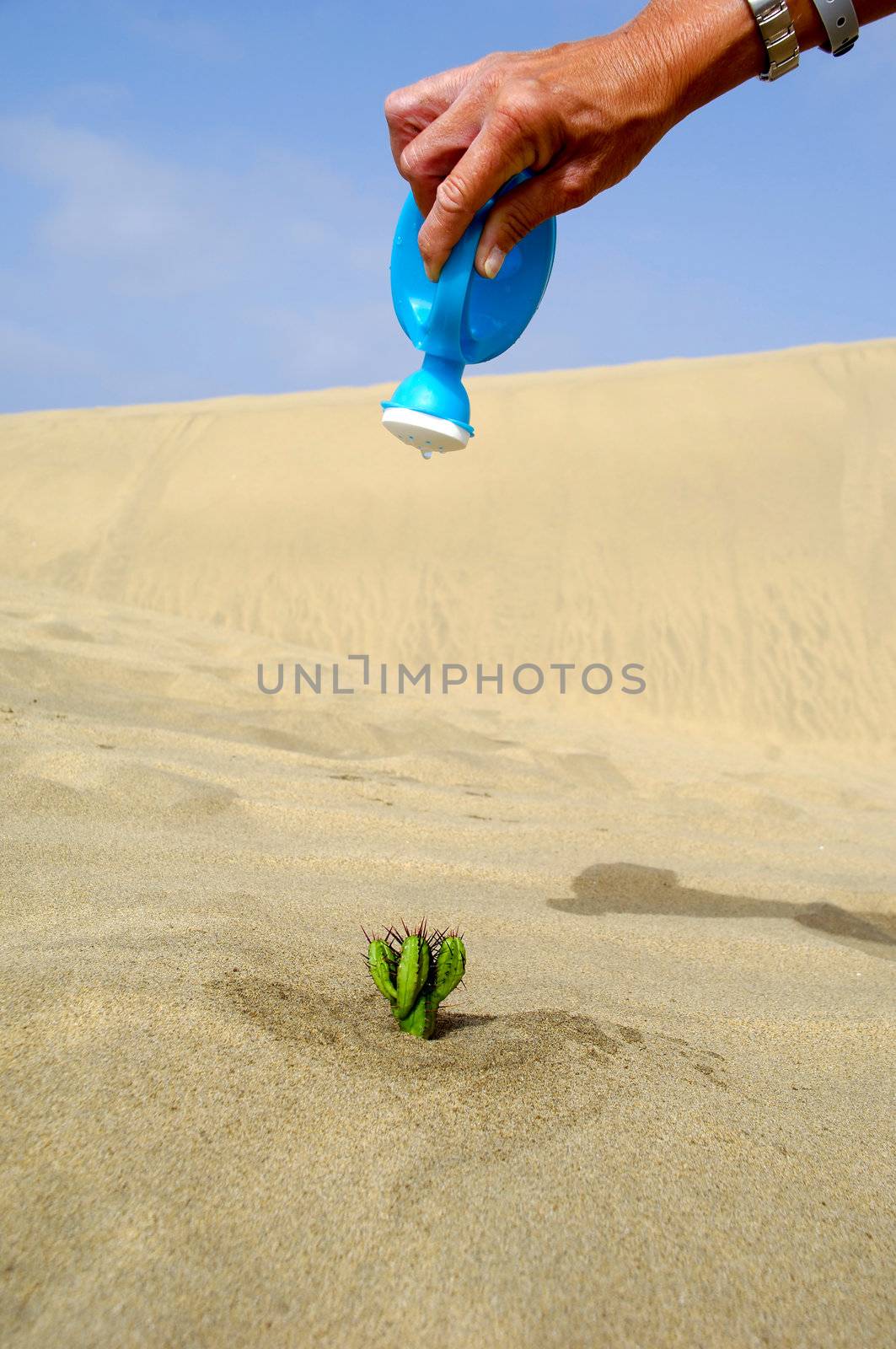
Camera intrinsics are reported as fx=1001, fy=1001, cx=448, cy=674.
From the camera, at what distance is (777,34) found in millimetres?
1369

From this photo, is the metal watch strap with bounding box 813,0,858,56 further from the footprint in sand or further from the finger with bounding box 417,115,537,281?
the footprint in sand

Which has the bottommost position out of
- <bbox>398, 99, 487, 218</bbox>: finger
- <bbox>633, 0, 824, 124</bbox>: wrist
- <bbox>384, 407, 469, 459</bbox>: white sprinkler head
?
<bbox>384, 407, 469, 459</bbox>: white sprinkler head

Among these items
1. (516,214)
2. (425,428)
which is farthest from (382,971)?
(516,214)

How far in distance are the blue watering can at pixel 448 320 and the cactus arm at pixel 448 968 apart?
912 mm

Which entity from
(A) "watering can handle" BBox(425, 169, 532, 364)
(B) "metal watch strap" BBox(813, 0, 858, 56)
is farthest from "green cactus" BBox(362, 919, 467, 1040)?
(B) "metal watch strap" BBox(813, 0, 858, 56)

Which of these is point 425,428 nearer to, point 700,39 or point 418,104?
point 418,104

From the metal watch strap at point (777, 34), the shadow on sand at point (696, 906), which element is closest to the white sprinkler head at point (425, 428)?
the metal watch strap at point (777, 34)

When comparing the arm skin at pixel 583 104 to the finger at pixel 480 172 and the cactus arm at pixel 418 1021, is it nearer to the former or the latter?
the finger at pixel 480 172

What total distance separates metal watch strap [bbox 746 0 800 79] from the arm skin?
1cm

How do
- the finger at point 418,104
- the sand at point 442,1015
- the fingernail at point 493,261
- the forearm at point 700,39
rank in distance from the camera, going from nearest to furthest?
1. the sand at point 442,1015
2. the forearm at point 700,39
3. the fingernail at point 493,261
4. the finger at point 418,104

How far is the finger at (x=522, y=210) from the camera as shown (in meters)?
A: 1.40

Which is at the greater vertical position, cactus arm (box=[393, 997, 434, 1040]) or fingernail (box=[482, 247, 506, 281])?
fingernail (box=[482, 247, 506, 281])

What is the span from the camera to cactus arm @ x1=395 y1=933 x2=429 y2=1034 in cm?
185

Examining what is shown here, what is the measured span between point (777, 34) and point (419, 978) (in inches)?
63.1
